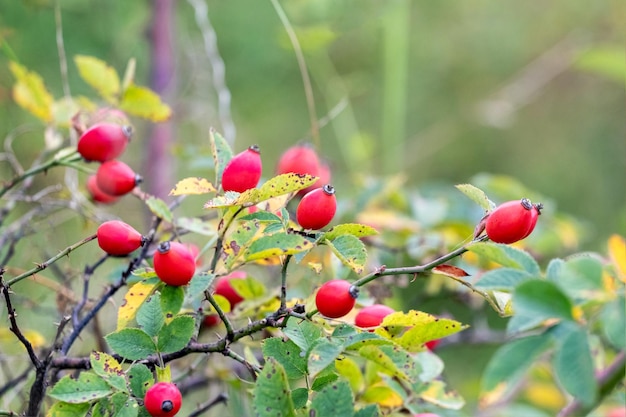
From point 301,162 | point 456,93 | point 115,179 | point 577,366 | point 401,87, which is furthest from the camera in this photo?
point 456,93

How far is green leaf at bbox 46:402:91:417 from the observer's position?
0.52 meters

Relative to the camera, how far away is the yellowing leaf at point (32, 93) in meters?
0.90

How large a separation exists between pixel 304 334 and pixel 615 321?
0.22 metres

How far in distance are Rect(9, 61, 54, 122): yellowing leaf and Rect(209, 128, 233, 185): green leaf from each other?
39cm

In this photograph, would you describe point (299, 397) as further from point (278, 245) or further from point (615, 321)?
point (615, 321)

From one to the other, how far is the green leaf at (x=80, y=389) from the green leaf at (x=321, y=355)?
164 millimetres

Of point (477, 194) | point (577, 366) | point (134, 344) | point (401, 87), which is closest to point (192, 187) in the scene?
point (134, 344)

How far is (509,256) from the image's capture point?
458 mm

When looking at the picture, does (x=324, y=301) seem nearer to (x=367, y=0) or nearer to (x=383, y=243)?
(x=383, y=243)

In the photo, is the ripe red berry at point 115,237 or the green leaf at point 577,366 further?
the ripe red berry at point 115,237

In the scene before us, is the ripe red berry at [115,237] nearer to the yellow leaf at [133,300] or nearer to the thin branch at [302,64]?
the yellow leaf at [133,300]

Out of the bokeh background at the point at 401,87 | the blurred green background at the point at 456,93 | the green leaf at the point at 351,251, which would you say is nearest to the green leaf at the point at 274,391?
the green leaf at the point at 351,251

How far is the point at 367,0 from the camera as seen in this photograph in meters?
1.78

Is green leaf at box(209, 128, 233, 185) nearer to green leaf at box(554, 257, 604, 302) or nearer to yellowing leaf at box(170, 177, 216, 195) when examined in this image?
yellowing leaf at box(170, 177, 216, 195)
